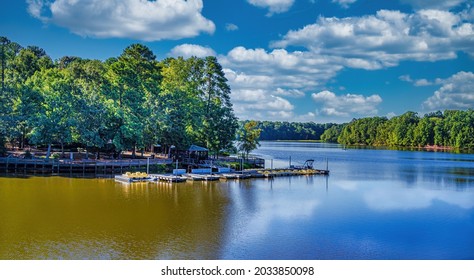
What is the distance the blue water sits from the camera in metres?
21.8

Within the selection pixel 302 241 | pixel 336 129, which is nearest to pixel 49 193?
pixel 302 241

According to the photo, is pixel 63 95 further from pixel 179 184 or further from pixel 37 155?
pixel 179 184

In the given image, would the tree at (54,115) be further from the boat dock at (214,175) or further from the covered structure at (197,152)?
the covered structure at (197,152)

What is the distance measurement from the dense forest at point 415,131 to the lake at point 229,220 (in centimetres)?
9313

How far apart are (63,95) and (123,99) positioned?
7438 millimetres

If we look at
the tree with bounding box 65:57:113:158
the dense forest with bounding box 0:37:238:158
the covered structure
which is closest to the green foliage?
the dense forest with bounding box 0:37:238:158

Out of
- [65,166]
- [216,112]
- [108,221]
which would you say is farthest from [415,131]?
[108,221]

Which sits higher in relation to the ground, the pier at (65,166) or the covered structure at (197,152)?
the covered structure at (197,152)

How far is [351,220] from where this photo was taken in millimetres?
27984

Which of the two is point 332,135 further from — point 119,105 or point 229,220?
point 229,220

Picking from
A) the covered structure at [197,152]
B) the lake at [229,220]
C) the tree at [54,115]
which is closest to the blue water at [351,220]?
the lake at [229,220]

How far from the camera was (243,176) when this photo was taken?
47312 millimetres

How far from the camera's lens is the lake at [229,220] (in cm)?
2120

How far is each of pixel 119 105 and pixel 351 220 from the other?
3505 cm
